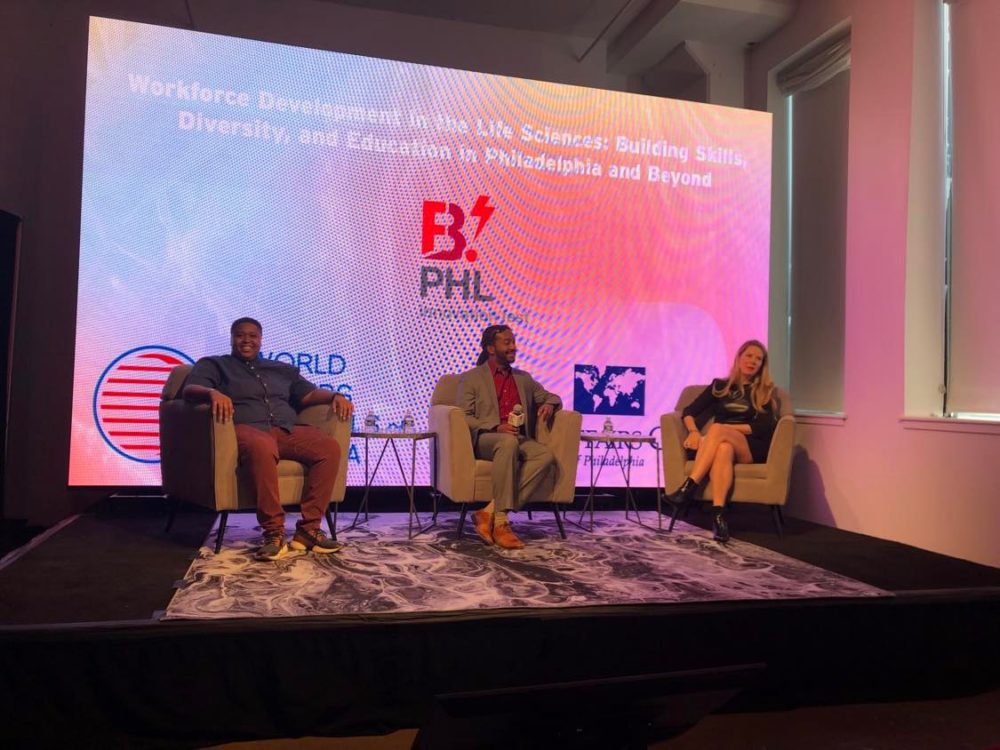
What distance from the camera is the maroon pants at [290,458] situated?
3092mm

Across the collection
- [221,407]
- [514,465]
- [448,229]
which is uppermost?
[448,229]

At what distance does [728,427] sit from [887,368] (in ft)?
3.54

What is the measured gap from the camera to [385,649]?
2.15 m

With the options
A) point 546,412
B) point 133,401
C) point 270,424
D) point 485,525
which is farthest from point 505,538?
point 133,401

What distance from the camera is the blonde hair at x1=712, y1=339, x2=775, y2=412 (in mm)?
3930

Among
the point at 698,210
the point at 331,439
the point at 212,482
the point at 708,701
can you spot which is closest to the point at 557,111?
the point at 698,210

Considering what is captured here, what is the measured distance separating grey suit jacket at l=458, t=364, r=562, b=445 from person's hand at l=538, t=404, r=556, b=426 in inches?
1.6

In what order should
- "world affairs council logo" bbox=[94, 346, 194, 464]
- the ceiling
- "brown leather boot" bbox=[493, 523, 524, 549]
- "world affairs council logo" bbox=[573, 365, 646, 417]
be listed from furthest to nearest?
1. the ceiling
2. "world affairs council logo" bbox=[573, 365, 646, 417]
3. "world affairs council logo" bbox=[94, 346, 194, 464]
4. "brown leather boot" bbox=[493, 523, 524, 549]

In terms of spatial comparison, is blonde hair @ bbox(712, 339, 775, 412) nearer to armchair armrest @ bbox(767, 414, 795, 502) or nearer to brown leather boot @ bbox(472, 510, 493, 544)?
armchair armrest @ bbox(767, 414, 795, 502)

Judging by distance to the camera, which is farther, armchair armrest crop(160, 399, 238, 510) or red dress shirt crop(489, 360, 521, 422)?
red dress shirt crop(489, 360, 521, 422)

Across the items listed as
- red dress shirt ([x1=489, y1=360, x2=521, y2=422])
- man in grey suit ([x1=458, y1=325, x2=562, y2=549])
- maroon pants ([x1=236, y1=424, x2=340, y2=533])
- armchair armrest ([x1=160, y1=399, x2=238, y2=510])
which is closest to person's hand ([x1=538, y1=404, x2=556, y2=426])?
man in grey suit ([x1=458, y1=325, x2=562, y2=549])

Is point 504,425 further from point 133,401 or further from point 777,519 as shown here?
point 133,401

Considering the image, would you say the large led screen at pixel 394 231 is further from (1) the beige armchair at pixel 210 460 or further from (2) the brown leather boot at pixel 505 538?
(2) the brown leather boot at pixel 505 538

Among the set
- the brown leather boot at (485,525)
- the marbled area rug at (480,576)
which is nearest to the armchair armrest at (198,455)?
the marbled area rug at (480,576)
